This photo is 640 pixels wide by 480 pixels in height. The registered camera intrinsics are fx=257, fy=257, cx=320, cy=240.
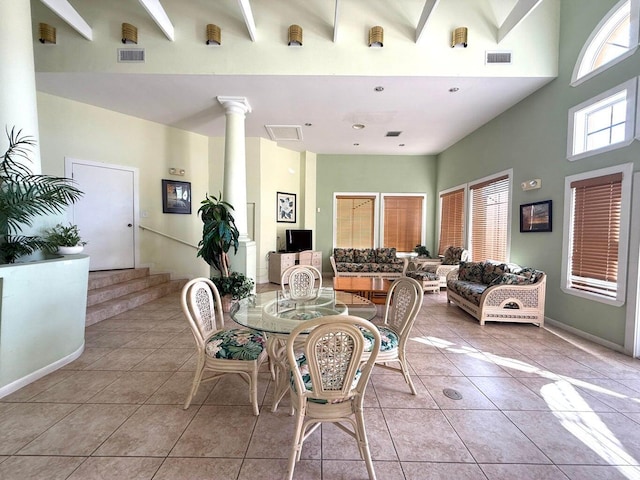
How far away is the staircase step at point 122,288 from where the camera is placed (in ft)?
12.1

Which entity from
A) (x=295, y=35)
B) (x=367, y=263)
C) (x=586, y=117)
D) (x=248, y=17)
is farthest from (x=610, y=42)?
(x=367, y=263)

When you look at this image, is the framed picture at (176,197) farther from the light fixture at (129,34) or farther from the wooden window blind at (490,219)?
the wooden window blind at (490,219)

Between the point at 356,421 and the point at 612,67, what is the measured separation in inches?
173

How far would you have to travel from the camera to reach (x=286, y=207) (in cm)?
652

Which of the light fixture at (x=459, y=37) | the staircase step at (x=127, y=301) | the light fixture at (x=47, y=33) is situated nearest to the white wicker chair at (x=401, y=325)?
the light fixture at (x=459, y=37)

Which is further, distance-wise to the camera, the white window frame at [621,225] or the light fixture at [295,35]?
the light fixture at [295,35]

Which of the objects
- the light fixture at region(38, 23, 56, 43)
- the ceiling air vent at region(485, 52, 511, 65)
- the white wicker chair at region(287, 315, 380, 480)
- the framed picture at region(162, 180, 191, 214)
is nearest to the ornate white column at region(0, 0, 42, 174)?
the light fixture at region(38, 23, 56, 43)

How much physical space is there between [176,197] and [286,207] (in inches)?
96.0

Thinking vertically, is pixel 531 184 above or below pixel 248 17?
below

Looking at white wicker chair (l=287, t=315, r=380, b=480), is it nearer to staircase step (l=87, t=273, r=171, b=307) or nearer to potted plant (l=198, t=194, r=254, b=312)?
potted plant (l=198, t=194, r=254, b=312)

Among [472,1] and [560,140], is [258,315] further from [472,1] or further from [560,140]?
[472,1]

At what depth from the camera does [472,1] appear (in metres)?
3.32

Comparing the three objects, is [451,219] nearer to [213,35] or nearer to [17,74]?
[213,35]

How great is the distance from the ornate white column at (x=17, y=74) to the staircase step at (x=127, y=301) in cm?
194
